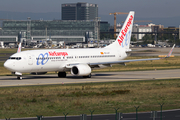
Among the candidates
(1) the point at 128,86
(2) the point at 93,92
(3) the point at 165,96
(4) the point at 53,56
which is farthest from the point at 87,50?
(3) the point at 165,96

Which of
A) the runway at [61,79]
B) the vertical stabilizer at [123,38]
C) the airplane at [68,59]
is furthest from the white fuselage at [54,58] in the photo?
the runway at [61,79]

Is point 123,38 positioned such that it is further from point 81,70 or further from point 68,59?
point 81,70

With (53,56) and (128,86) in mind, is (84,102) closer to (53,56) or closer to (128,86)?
(128,86)

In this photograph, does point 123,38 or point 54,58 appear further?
point 123,38

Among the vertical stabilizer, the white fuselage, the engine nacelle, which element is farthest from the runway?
the vertical stabilizer

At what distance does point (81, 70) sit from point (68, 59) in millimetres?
3334

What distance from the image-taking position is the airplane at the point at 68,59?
156 feet

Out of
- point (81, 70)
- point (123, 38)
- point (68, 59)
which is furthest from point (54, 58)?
point (123, 38)

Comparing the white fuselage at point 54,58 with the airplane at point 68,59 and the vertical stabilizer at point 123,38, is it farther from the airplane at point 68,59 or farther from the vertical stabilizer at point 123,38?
the vertical stabilizer at point 123,38

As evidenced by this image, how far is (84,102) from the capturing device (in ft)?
→ 101

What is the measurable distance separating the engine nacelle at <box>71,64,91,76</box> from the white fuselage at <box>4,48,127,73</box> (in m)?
1.71

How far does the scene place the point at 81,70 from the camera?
5050 cm

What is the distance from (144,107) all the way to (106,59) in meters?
29.2

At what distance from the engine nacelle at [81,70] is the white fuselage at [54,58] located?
1.71 m
